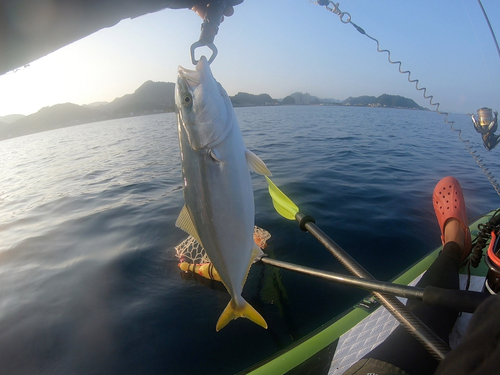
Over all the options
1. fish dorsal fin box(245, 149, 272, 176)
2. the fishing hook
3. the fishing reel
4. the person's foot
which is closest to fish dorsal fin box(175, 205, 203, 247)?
fish dorsal fin box(245, 149, 272, 176)

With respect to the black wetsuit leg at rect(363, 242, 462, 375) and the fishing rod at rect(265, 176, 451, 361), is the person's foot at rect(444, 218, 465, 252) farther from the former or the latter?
the fishing rod at rect(265, 176, 451, 361)

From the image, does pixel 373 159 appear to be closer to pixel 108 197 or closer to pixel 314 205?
pixel 314 205

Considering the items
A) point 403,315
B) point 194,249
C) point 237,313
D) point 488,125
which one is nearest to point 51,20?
point 237,313

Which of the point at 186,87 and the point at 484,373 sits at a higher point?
the point at 186,87

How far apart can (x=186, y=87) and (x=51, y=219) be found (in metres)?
8.02

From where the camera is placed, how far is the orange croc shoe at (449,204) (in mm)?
4516

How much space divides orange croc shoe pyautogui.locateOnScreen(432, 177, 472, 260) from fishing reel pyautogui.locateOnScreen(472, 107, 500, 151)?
0.95 metres

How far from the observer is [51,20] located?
2.28 m

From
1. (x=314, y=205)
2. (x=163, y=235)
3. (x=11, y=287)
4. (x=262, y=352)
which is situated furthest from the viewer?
(x=314, y=205)

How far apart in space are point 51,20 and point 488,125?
6.36 metres

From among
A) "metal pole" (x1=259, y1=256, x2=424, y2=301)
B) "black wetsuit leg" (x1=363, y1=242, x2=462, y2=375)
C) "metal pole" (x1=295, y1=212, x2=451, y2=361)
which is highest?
"metal pole" (x1=259, y1=256, x2=424, y2=301)

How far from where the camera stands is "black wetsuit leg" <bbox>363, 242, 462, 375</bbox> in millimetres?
2041

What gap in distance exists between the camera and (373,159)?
11.1 meters

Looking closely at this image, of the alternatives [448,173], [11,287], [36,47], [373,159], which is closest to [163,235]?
[11,287]
